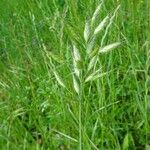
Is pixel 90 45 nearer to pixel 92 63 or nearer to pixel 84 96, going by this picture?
pixel 92 63

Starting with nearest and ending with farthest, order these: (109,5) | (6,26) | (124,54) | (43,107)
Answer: (43,107)
(124,54)
(109,5)
(6,26)

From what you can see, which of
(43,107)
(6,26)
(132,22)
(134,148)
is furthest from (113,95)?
(6,26)

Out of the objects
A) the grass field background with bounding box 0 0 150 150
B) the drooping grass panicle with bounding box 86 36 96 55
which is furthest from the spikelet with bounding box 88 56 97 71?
the grass field background with bounding box 0 0 150 150

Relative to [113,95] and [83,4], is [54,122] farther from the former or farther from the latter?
[83,4]

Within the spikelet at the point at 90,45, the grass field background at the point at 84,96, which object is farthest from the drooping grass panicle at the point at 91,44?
the grass field background at the point at 84,96

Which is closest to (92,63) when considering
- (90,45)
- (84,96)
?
(90,45)

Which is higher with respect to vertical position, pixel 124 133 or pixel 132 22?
pixel 132 22

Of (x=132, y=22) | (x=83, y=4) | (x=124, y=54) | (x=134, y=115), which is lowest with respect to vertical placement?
(x=134, y=115)

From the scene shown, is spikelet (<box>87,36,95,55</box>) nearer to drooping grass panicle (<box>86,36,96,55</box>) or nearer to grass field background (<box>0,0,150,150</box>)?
drooping grass panicle (<box>86,36,96,55</box>)
